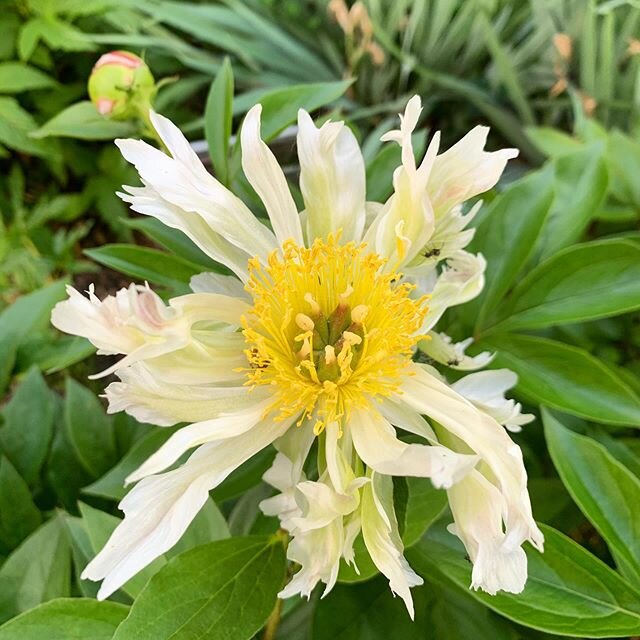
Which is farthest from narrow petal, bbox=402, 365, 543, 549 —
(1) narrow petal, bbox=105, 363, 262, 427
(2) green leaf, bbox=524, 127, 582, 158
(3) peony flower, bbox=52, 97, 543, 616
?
(2) green leaf, bbox=524, 127, 582, 158

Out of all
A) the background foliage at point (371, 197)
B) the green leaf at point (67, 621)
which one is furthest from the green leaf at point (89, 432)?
the green leaf at point (67, 621)

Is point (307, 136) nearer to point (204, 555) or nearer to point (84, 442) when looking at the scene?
point (204, 555)

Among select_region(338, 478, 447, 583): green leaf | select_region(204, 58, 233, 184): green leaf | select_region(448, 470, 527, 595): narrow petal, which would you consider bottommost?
select_region(338, 478, 447, 583): green leaf

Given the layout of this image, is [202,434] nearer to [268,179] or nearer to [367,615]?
[268,179]

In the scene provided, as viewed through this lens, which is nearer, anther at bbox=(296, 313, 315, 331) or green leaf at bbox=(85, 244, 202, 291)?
anther at bbox=(296, 313, 315, 331)

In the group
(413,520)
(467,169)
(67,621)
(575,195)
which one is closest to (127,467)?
(67,621)

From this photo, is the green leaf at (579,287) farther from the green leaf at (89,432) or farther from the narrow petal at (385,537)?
the green leaf at (89,432)

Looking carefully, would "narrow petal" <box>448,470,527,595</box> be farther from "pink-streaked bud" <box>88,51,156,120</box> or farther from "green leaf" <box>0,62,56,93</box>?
"green leaf" <box>0,62,56,93</box>
